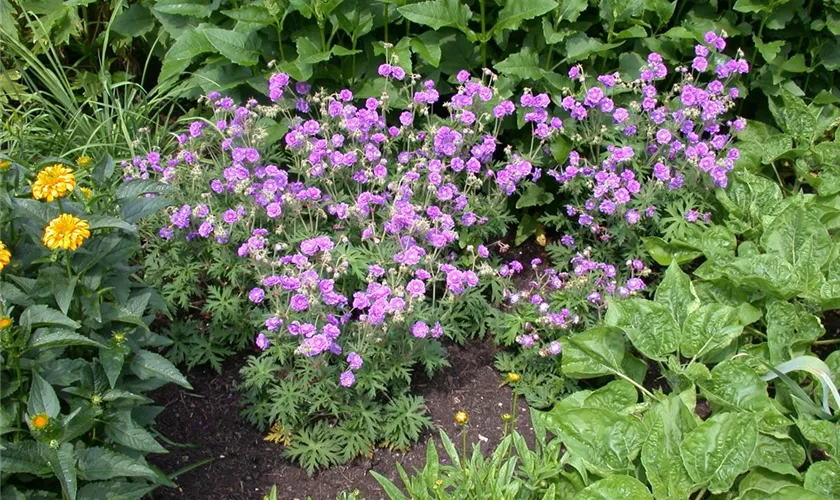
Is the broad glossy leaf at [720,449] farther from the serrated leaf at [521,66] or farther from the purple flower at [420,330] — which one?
the serrated leaf at [521,66]

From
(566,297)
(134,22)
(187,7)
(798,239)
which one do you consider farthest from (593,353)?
(134,22)

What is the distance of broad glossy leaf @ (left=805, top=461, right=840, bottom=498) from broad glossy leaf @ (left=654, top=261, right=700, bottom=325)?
0.76 metres

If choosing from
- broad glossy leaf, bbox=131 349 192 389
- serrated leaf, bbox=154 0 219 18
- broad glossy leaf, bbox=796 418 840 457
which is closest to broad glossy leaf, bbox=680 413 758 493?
broad glossy leaf, bbox=796 418 840 457

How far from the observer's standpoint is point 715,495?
2.84 meters

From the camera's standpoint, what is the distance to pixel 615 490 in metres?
2.62

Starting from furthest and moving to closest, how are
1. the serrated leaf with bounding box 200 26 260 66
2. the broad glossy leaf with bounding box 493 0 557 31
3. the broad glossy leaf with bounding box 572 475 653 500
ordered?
the serrated leaf with bounding box 200 26 260 66 < the broad glossy leaf with bounding box 493 0 557 31 < the broad glossy leaf with bounding box 572 475 653 500

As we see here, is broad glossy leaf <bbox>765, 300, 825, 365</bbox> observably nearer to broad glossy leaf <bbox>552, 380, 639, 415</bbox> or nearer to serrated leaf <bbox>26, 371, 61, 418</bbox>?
broad glossy leaf <bbox>552, 380, 639, 415</bbox>

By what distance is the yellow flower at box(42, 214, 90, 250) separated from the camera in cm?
217

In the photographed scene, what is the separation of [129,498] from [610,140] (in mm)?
2560

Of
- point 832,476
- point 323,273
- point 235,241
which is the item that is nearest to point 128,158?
point 235,241

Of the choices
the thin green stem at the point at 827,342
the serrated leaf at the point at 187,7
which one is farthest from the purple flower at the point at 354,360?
the serrated leaf at the point at 187,7

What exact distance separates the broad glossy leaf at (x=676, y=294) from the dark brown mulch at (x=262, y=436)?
0.68 meters

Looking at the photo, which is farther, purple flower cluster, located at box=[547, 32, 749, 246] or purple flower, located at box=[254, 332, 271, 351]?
purple flower cluster, located at box=[547, 32, 749, 246]

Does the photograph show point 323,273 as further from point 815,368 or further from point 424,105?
point 815,368
